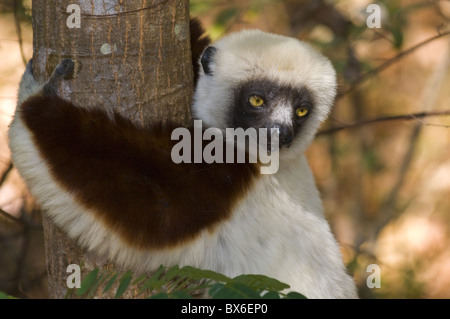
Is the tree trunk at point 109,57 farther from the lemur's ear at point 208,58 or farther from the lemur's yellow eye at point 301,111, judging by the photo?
the lemur's yellow eye at point 301,111

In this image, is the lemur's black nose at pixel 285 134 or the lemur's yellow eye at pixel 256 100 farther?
the lemur's yellow eye at pixel 256 100

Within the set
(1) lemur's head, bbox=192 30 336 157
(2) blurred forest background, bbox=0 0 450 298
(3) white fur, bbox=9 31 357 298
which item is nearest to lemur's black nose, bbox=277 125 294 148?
(1) lemur's head, bbox=192 30 336 157

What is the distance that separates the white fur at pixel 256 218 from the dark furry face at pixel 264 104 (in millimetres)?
71

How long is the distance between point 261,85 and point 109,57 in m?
1.04

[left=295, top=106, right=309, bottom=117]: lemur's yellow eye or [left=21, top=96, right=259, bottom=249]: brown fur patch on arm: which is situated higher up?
[left=295, top=106, right=309, bottom=117]: lemur's yellow eye

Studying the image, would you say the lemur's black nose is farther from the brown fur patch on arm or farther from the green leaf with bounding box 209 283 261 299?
the green leaf with bounding box 209 283 261 299

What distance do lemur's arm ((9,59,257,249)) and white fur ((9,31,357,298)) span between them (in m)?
0.02

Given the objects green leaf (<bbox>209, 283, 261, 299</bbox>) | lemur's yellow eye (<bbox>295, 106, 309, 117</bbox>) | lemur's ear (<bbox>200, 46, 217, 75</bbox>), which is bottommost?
green leaf (<bbox>209, 283, 261, 299</bbox>)

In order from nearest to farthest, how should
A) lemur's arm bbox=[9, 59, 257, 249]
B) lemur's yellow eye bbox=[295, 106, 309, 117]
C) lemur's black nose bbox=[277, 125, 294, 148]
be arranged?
lemur's arm bbox=[9, 59, 257, 249] → lemur's black nose bbox=[277, 125, 294, 148] → lemur's yellow eye bbox=[295, 106, 309, 117]

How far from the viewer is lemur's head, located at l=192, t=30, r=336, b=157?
3625mm

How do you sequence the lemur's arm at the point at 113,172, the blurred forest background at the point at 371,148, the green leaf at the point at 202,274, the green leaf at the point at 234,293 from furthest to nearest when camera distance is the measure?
1. the blurred forest background at the point at 371,148
2. the lemur's arm at the point at 113,172
3. the green leaf at the point at 202,274
4. the green leaf at the point at 234,293

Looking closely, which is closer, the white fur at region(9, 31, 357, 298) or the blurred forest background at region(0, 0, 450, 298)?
the white fur at region(9, 31, 357, 298)

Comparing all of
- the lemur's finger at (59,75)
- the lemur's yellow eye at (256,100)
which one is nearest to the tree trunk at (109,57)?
the lemur's finger at (59,75)

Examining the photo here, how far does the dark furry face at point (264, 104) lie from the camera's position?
11.8 ft
